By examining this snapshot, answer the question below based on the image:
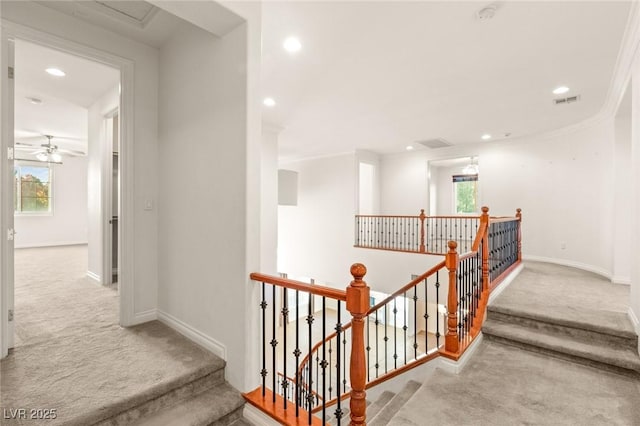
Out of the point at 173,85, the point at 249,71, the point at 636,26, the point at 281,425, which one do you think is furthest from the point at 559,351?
the point at 173,85

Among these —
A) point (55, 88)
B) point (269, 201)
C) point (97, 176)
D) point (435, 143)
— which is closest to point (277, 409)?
point (269, 201)

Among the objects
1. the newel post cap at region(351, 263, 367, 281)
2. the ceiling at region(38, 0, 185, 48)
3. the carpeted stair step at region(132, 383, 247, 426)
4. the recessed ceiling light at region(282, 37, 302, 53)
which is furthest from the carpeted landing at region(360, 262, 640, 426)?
the ceiling at region(38, 0, 185, 48)

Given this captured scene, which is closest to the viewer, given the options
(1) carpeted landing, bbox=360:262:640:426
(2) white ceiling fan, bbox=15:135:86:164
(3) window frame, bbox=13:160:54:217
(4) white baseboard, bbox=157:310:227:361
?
(1) carpeted landing, bbox=360:262:640:426

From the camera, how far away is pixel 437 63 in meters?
3.53

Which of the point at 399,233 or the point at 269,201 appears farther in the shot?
the point at 399,233

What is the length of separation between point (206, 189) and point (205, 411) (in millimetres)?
1683

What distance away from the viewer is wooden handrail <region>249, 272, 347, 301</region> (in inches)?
69.9

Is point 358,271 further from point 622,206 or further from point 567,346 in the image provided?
point 622,206

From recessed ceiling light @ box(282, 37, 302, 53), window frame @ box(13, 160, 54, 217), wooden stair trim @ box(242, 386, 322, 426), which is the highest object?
recessed ceiling light @ box(282, 37, 302, 53)

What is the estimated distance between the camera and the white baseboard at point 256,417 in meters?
2.04

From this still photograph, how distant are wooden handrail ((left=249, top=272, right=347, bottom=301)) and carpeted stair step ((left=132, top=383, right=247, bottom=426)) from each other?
903mm

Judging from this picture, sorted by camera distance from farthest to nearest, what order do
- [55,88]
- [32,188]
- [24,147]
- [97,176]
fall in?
[32,188] → [24,147] → [97,176] → [55,88]

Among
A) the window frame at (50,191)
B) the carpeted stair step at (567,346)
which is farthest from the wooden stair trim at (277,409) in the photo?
the window frame at (50,191)

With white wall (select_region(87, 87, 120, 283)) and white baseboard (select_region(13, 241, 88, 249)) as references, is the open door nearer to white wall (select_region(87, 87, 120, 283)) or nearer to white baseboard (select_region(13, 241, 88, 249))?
white wall (select_region(87, 87, 120, 283))
